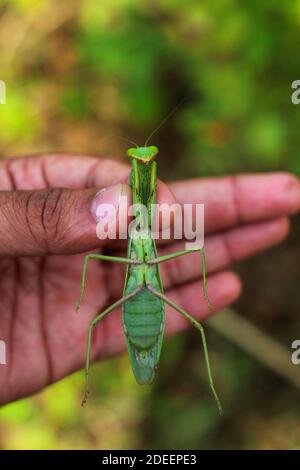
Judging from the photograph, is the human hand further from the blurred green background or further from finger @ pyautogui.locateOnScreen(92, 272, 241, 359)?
the blurred green background

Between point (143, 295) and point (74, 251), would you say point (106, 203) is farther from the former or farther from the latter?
point (143, 295)

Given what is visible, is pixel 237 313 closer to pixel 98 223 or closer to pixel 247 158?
pixel 247 158

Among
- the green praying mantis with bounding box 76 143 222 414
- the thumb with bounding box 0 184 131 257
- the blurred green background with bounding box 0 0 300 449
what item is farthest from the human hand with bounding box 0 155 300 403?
the blurred green background with bounding box 0 0 300 449

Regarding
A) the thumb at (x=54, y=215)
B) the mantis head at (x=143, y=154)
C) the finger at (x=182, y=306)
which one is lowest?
the finger at (x=182, y=306)

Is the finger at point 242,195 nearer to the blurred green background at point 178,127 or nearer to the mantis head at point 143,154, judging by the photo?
the blurred green background at point 178,127

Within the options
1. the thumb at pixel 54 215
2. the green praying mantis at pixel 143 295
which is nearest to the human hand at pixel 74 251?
the thumb at pixel 54 215

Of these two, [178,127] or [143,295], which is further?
[178,127]

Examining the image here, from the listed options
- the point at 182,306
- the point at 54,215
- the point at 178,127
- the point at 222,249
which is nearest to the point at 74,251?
the point at 54,215
